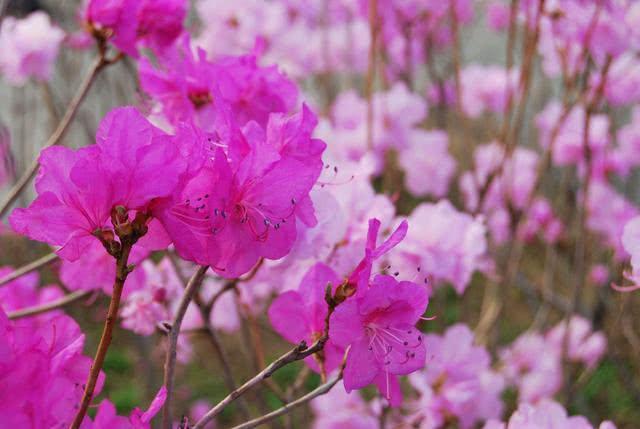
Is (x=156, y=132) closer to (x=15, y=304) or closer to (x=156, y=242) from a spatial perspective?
(x=156, y=242)

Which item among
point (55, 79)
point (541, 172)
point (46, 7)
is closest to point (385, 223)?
point (541, 172)

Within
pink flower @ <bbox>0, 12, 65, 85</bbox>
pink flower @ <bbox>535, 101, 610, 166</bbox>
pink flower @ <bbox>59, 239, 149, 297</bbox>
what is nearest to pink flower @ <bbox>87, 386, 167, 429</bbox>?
pink flower @ <bbox>59, 239, 149, 297</bbox>

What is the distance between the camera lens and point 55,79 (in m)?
2.49

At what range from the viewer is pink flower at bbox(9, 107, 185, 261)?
0.48 metres

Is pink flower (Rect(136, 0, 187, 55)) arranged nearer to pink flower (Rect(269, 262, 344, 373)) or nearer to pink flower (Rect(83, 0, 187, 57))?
pink flower (Rect(83, 0, 187, 57))

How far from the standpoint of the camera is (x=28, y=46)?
1.33m

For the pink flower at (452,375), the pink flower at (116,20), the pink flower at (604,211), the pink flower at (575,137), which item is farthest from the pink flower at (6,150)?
the pink flower at (604,211)

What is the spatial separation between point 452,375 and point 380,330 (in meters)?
0.53

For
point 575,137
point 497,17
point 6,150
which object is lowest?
point 575,137

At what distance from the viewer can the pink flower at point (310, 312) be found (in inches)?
24.1

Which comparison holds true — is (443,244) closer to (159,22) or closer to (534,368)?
(159,22)

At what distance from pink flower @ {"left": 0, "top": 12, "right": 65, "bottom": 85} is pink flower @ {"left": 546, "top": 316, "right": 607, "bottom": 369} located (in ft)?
3.92

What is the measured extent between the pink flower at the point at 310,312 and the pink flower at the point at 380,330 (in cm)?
6

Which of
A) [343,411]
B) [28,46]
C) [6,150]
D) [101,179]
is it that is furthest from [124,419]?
[6,150]
